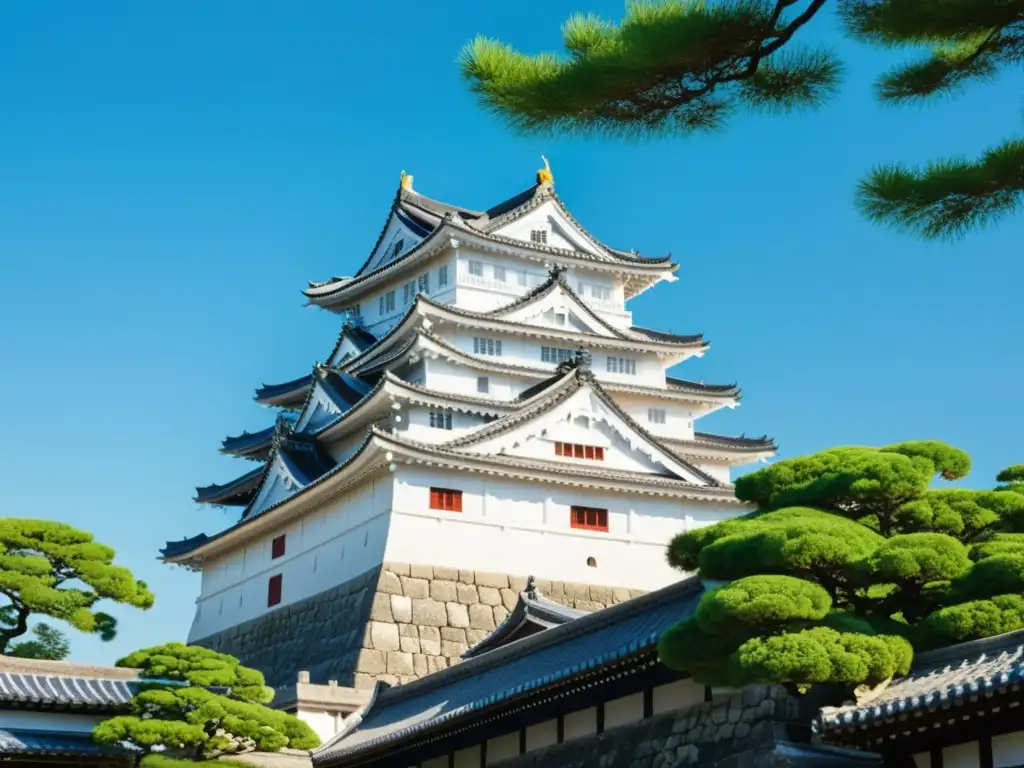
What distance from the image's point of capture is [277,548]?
35969mm

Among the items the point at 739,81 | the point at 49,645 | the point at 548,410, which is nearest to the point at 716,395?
the point at 548,410

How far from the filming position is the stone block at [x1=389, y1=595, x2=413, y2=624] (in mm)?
30531

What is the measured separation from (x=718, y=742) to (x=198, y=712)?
30.2 feet

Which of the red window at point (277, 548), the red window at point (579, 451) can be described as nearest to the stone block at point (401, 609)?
the red window at point (579, 451)

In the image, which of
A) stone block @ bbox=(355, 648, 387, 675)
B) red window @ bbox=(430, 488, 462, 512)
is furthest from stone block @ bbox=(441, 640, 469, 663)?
red window @ bbox=(430, 488, 462, 512)

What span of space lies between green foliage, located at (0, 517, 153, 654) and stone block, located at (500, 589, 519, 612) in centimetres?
764

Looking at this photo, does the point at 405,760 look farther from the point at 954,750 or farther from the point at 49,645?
the point at 49,645

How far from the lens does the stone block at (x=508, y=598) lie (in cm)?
3153

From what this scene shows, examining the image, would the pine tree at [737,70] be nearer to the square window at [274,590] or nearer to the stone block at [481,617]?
the stone block at [481,617]

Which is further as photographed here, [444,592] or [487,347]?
[487,347]

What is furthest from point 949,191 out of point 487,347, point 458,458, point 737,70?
point 487,347

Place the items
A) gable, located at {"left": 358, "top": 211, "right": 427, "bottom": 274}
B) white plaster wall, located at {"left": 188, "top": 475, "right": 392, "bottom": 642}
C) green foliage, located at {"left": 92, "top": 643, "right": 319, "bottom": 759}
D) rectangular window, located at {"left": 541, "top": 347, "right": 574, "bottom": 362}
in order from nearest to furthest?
green foliage, located at {"left": 92, "top": 643, "right": 319, "bottom": 759}, white plaster wall, located at {"left": 188, "top": 475, "right": 392, "bottom": 642}, rectangular window, located at {"left": 541, "top": 347, "right": 574, "bottom": 362}, gable, located at {"left": 358, "top": 211, "right": 427, "bottom": 274}

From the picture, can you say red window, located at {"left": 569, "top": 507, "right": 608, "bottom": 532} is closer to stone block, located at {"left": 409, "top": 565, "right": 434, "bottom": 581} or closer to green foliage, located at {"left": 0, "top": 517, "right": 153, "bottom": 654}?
stone block, located at {"left": 409, "top": 565, "right": 434, "bottom": 581}

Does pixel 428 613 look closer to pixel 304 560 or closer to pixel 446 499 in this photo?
pixel 446 499
